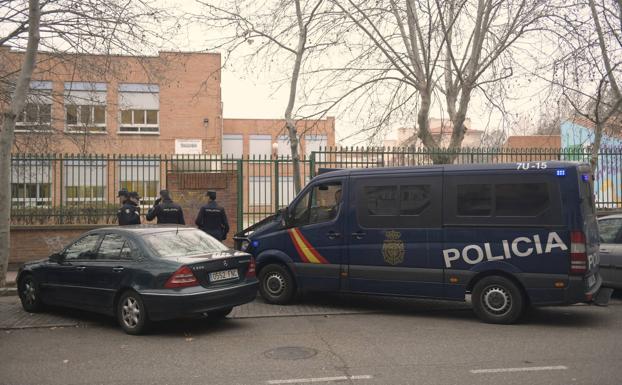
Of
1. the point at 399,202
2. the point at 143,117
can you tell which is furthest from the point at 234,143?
the point at 399,202

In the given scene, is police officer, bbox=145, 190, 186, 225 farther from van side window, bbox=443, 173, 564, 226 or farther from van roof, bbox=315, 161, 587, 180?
van side window, bbox=443, 173, 564, 226

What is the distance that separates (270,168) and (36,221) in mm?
5893

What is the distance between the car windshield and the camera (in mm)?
7465

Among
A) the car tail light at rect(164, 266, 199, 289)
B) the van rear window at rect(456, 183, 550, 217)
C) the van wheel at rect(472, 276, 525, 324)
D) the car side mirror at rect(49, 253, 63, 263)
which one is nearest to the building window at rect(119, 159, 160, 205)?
the car side mirror at rect(49, 253, 63, 263)

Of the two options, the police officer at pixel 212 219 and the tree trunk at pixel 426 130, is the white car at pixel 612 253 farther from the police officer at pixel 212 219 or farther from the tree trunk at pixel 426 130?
the police officer at pixel 212 219

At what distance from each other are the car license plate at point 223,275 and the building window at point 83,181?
756cm

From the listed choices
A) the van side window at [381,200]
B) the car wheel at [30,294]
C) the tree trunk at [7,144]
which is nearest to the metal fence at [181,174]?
the tree trunk at [7,144]

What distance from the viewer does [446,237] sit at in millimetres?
8094

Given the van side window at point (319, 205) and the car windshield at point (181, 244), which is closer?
the car windshield at point (181, 244)

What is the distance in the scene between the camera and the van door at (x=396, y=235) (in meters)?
8.20

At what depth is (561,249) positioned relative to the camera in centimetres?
743

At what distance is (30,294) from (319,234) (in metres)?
4.57

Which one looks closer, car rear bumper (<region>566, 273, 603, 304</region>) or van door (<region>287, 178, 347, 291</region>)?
car rear bumper (<region>566, 273, 603, 304</region>)

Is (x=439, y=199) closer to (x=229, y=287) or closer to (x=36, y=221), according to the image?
(x=229, y=287)
